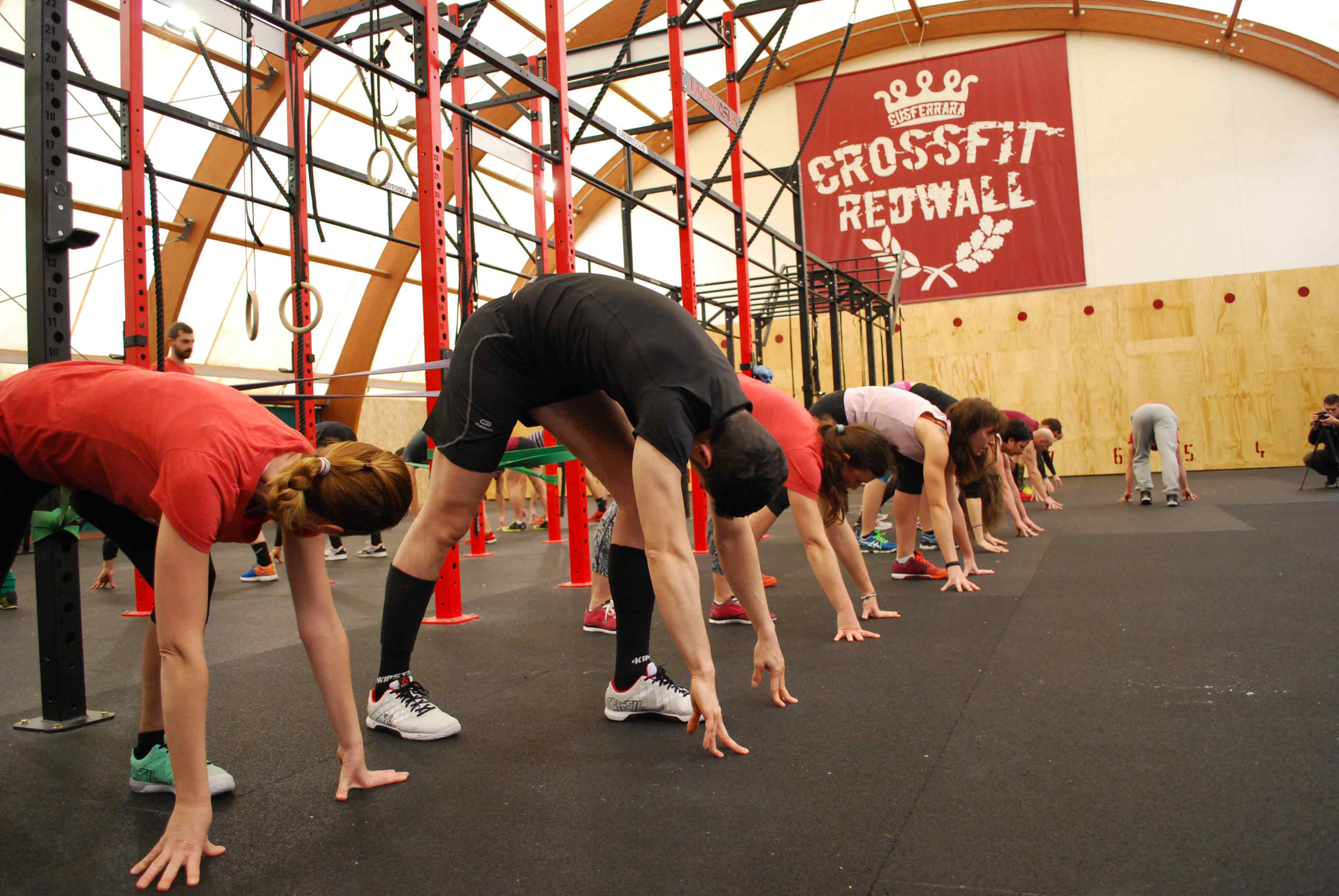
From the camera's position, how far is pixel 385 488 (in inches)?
52.2

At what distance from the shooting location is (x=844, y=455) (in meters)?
2.49

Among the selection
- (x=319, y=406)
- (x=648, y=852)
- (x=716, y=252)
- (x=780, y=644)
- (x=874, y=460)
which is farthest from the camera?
(x=716, y=252)

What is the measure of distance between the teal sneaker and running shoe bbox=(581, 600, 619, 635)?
1455mm

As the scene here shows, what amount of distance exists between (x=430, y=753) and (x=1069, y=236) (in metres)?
12.0

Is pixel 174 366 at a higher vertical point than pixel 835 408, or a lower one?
higher

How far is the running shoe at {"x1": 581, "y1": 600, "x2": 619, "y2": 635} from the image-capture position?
9.67 ft

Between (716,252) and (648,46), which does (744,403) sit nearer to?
(648,46)

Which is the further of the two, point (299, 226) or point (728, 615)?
point (299, 226)

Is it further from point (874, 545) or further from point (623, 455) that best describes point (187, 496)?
point (874, 545)

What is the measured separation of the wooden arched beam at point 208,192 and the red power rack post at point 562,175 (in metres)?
5.97

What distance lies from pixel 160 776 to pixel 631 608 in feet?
2.94

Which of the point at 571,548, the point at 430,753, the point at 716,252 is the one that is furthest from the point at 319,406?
the point at 430,753

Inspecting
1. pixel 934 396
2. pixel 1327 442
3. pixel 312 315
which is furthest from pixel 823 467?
pixel 1327 442

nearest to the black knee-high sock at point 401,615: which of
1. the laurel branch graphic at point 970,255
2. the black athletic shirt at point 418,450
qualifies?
the black athletic shirt at point 418,450
